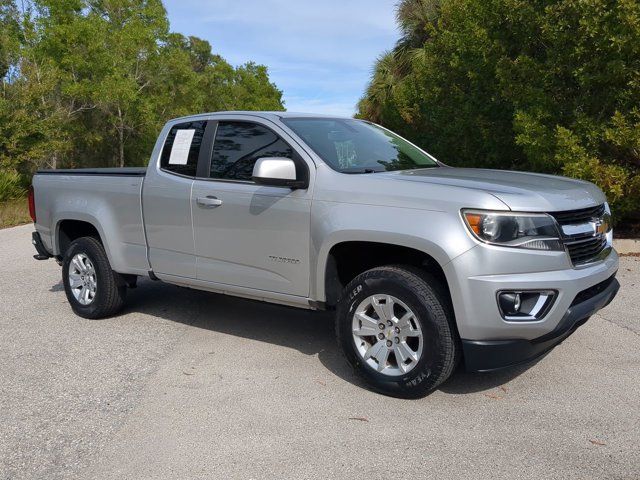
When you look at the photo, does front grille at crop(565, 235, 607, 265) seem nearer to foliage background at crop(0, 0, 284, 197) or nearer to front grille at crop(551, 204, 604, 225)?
front grille at crop(551, 204, 604, 225)

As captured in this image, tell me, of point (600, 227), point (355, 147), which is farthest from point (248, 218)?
point (600, 227)

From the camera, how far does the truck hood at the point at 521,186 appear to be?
12.6 feet

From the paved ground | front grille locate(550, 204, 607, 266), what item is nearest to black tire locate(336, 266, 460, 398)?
the paved ground

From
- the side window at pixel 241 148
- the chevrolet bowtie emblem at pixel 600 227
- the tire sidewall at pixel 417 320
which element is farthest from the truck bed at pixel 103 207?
the chevrolet bowtie emblem at pixel 600 227

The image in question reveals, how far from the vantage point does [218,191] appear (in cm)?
507

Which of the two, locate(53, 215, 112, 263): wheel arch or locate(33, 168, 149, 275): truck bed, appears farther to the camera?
locate(53, 215, 112, 263): wheel arch

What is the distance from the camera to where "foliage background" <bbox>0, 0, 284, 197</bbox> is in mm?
21688

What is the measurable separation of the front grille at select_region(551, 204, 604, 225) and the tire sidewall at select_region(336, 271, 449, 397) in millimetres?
996

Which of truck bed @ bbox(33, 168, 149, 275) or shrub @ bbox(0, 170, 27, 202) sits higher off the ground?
truck bed @ bbox(33, 168, 149, 275)

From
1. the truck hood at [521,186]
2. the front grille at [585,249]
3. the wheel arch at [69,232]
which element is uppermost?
the truck hood at [521,186]

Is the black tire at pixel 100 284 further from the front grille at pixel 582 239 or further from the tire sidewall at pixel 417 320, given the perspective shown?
the front grille at pixel 582 239

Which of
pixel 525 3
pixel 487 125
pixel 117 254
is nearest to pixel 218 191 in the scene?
pixel 117 254

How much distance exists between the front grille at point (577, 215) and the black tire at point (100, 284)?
4114 mm

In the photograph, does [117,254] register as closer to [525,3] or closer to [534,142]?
[534,142]
